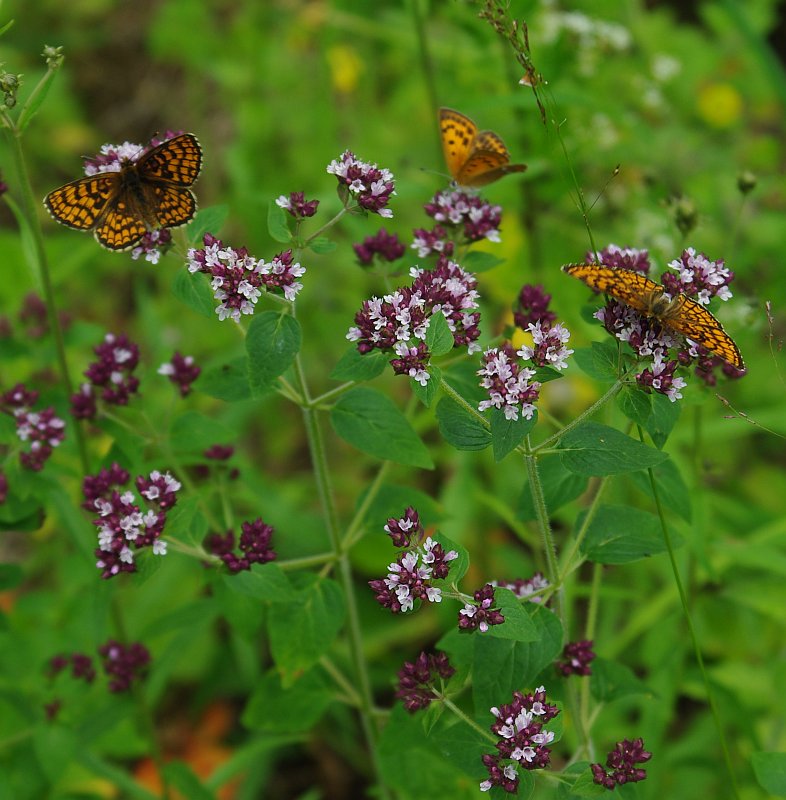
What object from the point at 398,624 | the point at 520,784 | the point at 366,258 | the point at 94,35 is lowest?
the point at 398,624

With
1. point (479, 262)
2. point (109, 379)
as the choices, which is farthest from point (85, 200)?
point (479, 262)

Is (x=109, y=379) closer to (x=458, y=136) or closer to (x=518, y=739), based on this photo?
(x=458, y=136)

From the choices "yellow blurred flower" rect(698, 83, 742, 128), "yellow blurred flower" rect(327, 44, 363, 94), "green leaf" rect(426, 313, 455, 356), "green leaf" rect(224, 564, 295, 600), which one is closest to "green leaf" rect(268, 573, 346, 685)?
"green leaf" rect(224, 564, 295, 600)

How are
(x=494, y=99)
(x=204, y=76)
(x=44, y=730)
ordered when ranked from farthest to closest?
(x=204, y=76) < (x=494, y=99) < (x=44, y=730)

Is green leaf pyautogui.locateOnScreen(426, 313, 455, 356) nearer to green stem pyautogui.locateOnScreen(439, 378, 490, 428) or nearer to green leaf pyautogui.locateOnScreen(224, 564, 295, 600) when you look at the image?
green stem pyautogui.locateOnScreen(439, 378, 490, 428)

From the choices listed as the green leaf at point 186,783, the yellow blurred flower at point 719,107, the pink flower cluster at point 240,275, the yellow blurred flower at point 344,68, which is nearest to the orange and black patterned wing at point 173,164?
the pink flower cluster at point 240,275

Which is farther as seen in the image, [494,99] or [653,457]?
[494,99]

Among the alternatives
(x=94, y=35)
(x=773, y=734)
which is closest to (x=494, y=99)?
(x=773, y=734)

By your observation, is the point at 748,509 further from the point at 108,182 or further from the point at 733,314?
the point at 108,182
